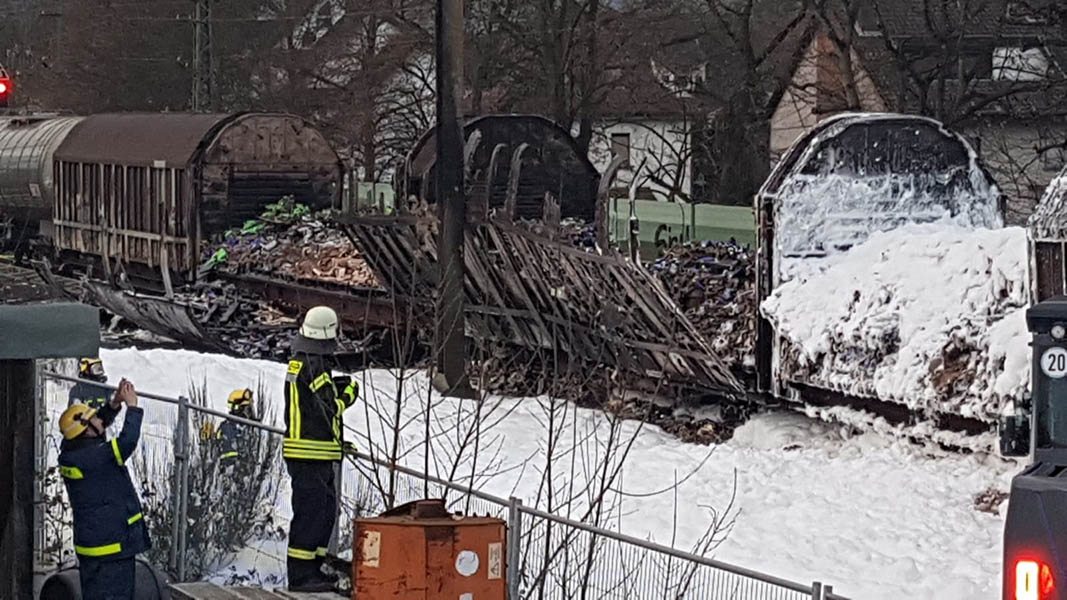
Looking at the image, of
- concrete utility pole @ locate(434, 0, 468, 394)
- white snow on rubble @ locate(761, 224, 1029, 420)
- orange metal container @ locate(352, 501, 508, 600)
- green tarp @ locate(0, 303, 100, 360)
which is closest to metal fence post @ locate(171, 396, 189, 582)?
green tarp @ locate(0, 303, 100, 360)

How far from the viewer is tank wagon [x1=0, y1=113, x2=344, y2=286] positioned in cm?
2467

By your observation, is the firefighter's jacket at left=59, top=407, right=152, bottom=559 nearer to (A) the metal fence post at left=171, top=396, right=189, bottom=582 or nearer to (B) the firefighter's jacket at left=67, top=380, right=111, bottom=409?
(A) the metal fence post at left=171, top=396, right=189, bottom=582

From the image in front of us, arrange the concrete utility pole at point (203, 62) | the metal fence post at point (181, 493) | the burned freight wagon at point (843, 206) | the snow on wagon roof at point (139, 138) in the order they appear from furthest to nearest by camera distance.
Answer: the concrete utility pole at point (203, 62), the snow on wagon roof at point (139, 138), the burned freight wagon at point (843, 206), the metal fence post at point (181, 493)

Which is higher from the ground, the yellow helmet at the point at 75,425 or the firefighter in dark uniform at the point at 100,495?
the yellow helmet at the point at 75,425

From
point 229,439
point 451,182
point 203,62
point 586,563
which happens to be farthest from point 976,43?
point 586,563

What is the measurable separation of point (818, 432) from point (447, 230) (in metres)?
4.74

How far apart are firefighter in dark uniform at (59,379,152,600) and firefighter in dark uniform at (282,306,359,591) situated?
937 millimetres

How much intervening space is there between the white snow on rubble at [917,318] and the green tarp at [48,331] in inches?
288

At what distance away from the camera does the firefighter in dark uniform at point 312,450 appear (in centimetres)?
905

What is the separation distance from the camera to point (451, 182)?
57.2 feet

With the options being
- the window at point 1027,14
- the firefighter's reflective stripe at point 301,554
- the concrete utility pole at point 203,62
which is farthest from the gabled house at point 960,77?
the firefighter's reflective stripe at point 301,554

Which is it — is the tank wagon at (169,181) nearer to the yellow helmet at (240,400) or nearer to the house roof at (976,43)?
the yellow helmet at (240,400)

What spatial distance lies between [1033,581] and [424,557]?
275 cm

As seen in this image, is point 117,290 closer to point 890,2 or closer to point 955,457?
point 955,457
